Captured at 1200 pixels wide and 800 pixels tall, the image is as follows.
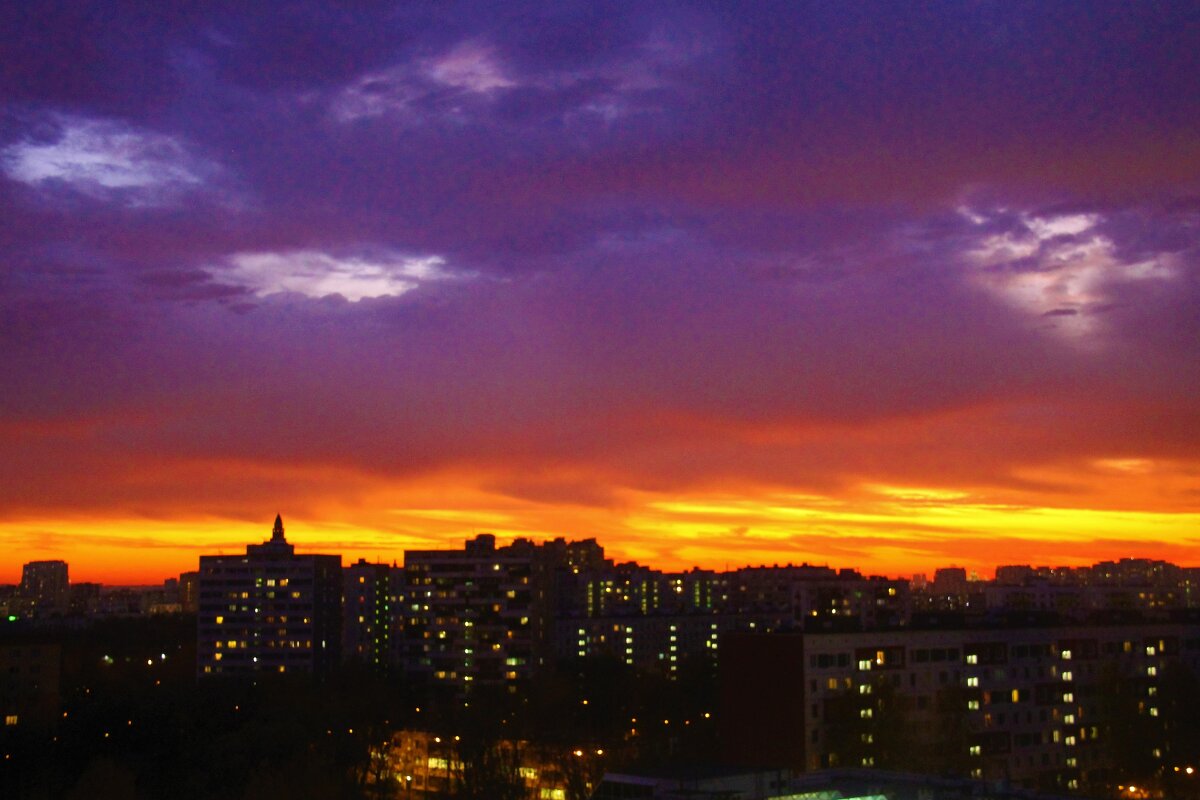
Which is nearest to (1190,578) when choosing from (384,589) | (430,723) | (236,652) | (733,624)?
(733,624)

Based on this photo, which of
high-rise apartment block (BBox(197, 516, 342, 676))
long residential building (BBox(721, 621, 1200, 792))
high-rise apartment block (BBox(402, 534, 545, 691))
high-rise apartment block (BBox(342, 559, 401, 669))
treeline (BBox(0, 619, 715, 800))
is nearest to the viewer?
treeline (BBox(0, 619, 715, 800))

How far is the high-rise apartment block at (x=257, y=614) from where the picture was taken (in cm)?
8288

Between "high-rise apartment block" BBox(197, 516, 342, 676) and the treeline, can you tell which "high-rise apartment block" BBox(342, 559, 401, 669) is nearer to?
"high-rise apartment block" BBox(197, 516, 342, 676)

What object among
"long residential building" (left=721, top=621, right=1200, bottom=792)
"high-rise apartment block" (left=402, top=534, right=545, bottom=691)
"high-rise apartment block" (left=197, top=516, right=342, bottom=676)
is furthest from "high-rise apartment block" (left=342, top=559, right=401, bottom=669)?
"long residential building" (left=721, top=621, right=1200, bottom=792)

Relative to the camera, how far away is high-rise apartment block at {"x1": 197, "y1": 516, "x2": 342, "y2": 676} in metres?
82.9

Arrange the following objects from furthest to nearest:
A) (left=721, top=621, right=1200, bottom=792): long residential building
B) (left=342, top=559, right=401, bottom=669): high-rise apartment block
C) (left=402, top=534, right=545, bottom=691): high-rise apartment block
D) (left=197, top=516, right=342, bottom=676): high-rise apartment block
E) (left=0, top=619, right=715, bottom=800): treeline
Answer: (left=342, top=559, right=401, bottom=669): high-rise apartment block, (left=197, top=516, right=342, bottom=676): high-rise apartment block, (left=402, top=534, right=545, bottom=691): high-rise apartment block, (left=721, top=621, right=1200, bottom=792): long residential building, (left=0, top=619, right=715, bottom=800): treeline

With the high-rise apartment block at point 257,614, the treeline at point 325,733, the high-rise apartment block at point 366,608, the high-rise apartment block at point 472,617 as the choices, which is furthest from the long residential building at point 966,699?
the high-rise apartment block at point 366,608

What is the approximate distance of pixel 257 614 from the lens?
84.0m

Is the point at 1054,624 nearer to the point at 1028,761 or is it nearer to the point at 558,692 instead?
the point at 1028,761

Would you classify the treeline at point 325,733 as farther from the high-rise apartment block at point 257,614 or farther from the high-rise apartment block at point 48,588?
the high-rise apartment block at point 48,588

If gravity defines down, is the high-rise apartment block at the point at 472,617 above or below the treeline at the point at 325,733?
above

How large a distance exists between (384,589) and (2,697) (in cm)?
4054

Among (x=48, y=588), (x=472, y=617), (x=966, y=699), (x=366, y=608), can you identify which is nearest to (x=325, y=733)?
(x=966, y=699)

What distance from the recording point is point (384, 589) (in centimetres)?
9369
